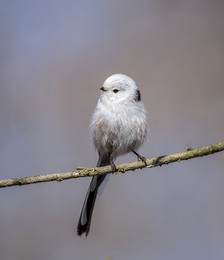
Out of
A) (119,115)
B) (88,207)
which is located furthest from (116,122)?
(88,207)

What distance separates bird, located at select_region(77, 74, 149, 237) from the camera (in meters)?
2.79

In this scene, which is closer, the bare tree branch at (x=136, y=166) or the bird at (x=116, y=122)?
the bare tree branch at (x=136, y=166)

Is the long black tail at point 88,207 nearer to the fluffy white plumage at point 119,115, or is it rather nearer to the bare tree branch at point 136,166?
the fluffy white plumage at point 119,115

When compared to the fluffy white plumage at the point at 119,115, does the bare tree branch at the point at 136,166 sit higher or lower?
lower

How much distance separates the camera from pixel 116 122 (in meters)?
2.80

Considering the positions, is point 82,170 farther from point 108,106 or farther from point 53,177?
point 108,106

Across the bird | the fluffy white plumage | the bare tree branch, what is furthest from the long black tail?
the bare tree branch

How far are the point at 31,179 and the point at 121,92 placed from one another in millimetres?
1045

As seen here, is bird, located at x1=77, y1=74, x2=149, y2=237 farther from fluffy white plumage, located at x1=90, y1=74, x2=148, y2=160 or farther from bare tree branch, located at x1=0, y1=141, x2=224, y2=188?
bare tree branch, located at x1=0, y1=141, x2=224, y2=188

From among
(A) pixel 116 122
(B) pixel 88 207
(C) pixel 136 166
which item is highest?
(A) pixel 116 122

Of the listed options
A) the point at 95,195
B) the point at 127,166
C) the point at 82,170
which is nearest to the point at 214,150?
the point at 127,166

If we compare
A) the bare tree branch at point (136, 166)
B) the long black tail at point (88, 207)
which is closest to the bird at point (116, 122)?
the long black tail at point (88, 207)

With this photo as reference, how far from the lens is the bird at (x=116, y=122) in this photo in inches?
110

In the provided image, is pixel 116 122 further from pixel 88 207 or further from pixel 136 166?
pixel 88 207
